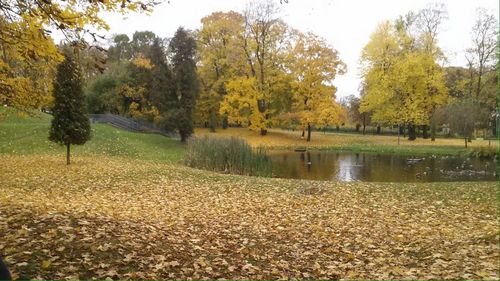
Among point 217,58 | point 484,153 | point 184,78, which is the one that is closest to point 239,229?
point 484,153

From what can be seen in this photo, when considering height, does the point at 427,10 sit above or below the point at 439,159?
above

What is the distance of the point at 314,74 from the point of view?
39469 mm

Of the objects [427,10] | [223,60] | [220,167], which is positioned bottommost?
[220,167]

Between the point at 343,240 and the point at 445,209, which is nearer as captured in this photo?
the point at 343,240

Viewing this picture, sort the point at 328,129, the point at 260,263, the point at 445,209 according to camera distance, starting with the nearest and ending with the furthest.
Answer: the point at 260,263 → the point at 445,209 → the point at 328,129

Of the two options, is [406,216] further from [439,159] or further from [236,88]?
[236,88]

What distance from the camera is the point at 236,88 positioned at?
129 ft

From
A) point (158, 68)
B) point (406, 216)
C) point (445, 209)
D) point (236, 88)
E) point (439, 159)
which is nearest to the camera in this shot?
point (406, 216)

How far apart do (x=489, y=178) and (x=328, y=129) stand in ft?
148

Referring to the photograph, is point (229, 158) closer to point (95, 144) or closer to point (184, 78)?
point (95, 144)

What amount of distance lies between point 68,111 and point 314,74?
27.2 metres

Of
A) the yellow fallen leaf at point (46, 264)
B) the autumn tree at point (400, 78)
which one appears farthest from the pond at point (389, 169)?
the yellow fallen leaf at point (46, 264)

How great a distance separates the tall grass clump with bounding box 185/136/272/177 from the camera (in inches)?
732

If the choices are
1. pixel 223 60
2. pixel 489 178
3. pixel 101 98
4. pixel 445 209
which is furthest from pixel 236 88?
pixel 445 209
